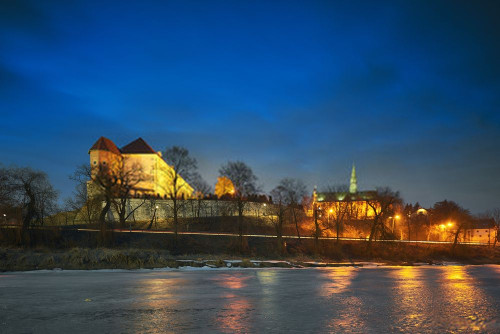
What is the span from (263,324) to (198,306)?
3.26 meters

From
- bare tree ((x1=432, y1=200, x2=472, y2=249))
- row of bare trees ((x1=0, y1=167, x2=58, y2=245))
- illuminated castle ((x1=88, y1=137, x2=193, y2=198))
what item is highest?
illuminated castle ((x1=88, y1=137, x2=193, y2=198))

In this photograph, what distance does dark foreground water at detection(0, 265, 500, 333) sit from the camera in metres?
8.94

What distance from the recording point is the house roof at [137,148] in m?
99.9

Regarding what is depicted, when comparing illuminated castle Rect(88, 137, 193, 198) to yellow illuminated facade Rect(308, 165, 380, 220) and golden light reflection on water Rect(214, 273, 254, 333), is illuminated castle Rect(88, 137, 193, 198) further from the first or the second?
golden light reflection on water Rect(214, 273, 254, 333)

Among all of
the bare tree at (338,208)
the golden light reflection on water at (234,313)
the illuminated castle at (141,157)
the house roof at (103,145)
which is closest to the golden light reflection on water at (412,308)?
the golden light reflection on water at (234,313)

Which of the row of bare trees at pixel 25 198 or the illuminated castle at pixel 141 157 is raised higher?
the illuminated castle at pixel 141 157

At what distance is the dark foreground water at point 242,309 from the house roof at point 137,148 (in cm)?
8559

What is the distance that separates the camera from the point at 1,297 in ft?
43.1

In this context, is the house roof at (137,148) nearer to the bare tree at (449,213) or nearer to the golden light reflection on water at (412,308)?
the bare tree at (449,213)

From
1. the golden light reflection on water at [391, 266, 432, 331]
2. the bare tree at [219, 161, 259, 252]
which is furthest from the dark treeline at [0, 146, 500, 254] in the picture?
the golden light reflection on water at [391, 266, 432, 331]

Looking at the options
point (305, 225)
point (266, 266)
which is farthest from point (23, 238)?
point (305, 225)

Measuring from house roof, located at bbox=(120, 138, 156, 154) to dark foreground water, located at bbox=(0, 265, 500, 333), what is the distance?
281ft

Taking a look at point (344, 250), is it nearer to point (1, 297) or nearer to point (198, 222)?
point (198, 222)

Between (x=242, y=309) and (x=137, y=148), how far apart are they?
9527 centimetres
